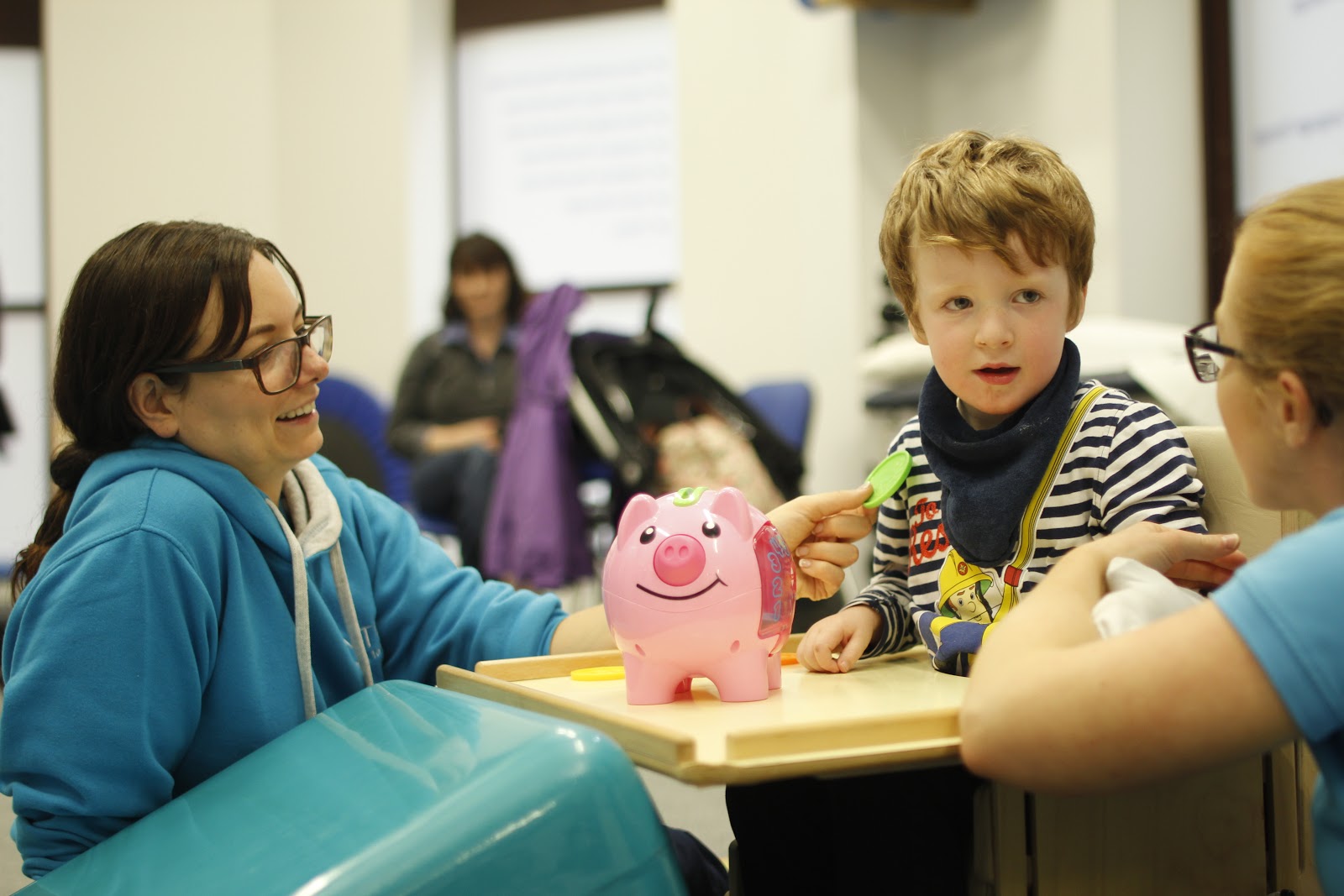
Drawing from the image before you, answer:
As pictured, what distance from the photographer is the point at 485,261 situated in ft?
13.7

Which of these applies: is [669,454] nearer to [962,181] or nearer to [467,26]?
[962,181]

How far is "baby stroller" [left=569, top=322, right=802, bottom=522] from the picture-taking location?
10.8ft

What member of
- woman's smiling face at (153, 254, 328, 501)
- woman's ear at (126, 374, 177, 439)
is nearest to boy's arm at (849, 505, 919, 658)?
woman's smiling face at (153, 254, 328, 501)

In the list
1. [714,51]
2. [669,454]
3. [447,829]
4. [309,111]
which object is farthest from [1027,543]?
[309,111]

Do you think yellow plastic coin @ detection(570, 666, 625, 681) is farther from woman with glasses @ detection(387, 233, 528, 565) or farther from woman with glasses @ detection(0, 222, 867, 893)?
woman with glasses @ detection(387, 233, 528, 565)

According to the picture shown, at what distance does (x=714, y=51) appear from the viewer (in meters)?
5.25

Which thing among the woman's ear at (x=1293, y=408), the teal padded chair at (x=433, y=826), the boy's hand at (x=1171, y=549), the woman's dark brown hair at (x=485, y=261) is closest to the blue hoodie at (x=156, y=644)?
the teal padded chair at (x=433, y=826)

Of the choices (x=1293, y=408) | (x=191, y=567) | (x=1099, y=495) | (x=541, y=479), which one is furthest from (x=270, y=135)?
(x=1293, y=408)

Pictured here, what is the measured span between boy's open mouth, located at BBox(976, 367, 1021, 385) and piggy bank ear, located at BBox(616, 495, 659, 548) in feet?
1.12

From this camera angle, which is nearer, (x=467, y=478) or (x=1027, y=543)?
(x=1027, y=543)

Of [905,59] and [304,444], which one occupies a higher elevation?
[905,59]

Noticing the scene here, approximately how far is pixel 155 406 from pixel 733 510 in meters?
0.66

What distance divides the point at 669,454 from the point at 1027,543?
2203 millimetres

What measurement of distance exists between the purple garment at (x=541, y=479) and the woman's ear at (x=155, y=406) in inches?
89.1
